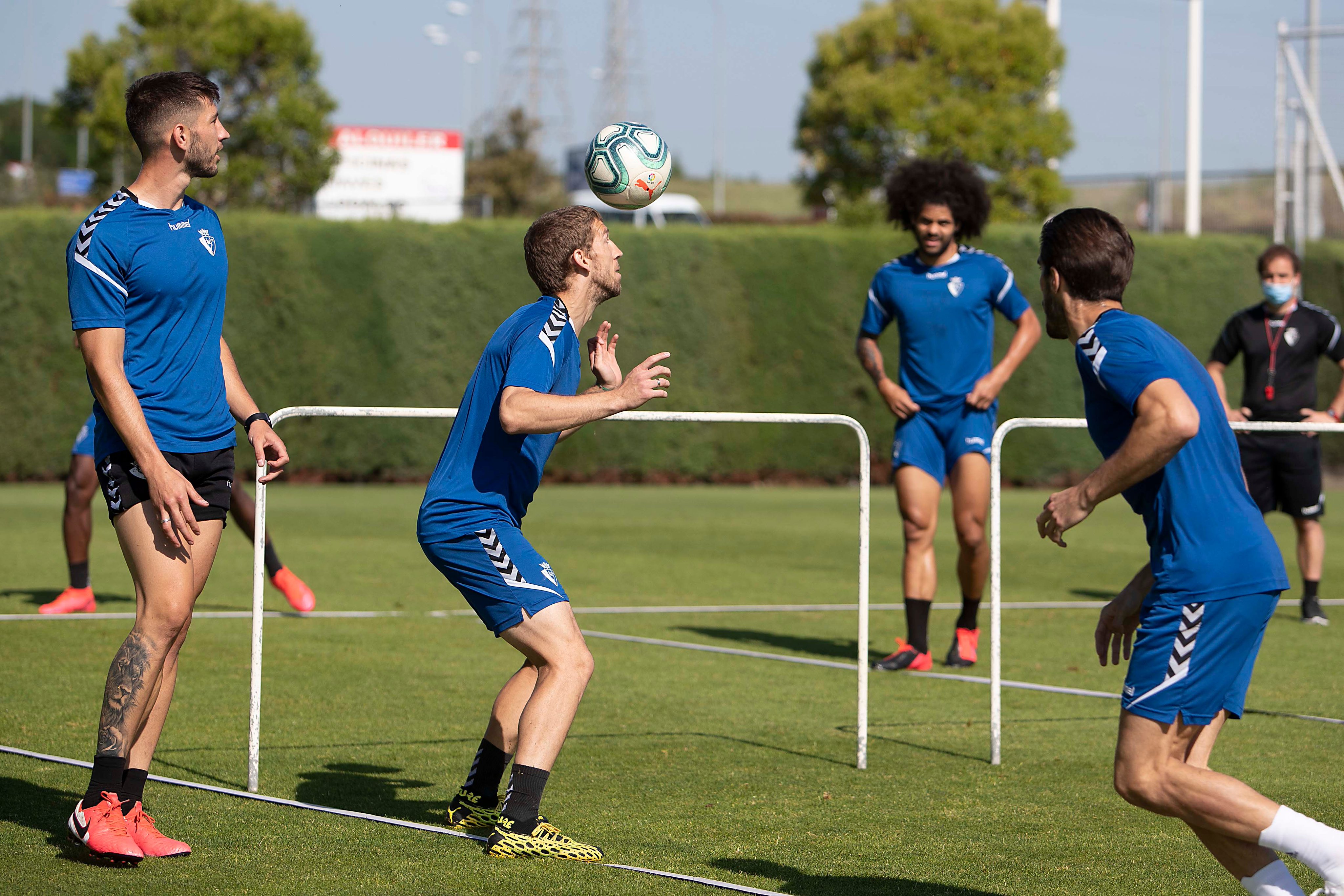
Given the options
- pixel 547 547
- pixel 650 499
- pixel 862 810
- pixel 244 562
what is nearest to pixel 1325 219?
pixel 650 499

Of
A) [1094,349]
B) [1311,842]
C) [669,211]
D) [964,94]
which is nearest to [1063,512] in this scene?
[1094,349]

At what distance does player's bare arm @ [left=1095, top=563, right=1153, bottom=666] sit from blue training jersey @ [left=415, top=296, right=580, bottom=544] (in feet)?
5.61

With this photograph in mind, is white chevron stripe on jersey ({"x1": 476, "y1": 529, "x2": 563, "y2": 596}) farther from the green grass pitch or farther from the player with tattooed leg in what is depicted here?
the green grass pitch

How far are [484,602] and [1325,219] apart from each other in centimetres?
2681

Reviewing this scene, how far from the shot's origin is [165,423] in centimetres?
437

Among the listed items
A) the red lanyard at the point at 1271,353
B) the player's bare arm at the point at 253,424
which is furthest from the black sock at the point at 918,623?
the player's bare arm at the point at 253,424

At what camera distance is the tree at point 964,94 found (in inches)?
1356

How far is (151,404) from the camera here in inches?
172

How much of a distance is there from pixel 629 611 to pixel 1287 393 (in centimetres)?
497

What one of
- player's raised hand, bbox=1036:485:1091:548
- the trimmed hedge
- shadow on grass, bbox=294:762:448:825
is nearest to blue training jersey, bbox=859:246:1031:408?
shadow on grass, bbox=294:762:448:825

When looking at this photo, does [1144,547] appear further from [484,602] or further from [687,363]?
[484,602]

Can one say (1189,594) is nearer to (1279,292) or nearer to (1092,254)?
(1092,254)

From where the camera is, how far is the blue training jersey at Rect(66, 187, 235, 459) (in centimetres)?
425

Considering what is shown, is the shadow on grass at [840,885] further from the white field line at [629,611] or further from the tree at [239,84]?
the tree at [239,84]
